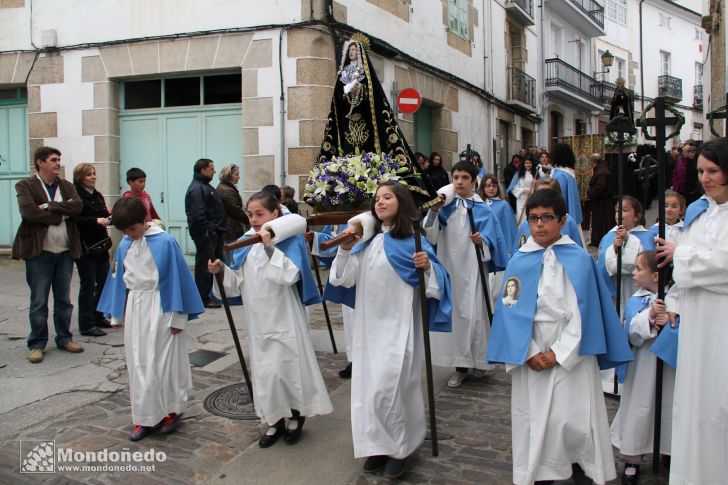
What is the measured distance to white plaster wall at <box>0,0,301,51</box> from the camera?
33.1ft

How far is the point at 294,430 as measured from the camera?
13.5 ft

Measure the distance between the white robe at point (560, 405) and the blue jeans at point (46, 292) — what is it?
4551 mm

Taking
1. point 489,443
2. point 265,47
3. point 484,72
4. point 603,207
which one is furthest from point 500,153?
point 489,443

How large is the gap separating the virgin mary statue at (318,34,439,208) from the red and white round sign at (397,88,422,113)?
20.2 ft

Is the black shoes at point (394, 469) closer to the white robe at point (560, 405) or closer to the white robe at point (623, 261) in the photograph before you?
the white robe at point (560, 405)

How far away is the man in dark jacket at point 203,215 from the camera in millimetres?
7871

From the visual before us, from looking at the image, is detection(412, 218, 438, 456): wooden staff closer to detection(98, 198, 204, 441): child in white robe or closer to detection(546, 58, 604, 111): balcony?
detection(98, 198, 204, 441): child in white robe

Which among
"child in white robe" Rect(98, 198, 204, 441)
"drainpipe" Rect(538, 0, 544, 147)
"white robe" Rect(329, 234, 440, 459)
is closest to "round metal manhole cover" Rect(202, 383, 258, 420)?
"child in white robe" Rect(98, 198, 204, 441)

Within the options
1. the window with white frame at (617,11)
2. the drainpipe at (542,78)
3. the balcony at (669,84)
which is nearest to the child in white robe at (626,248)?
the drainpipe at (542,78)

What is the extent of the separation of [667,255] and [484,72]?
47.3 feet

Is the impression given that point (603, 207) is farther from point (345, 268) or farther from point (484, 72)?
point (345, 268)

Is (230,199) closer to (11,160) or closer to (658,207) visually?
(658,207)

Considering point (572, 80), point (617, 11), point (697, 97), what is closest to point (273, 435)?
point (572, 80)

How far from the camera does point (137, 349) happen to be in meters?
4.22
